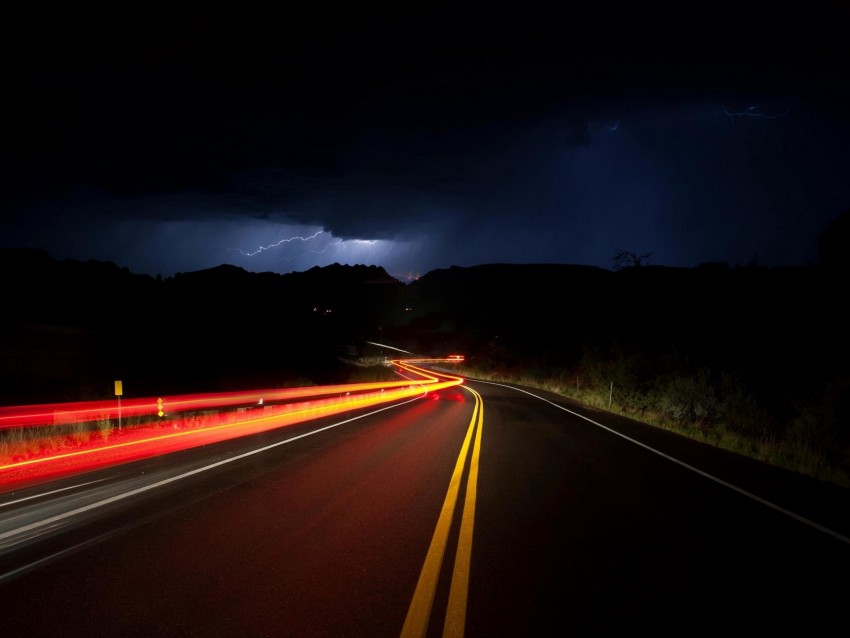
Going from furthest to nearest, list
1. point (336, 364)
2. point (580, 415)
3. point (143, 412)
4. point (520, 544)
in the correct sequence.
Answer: point (336, 364)
point (580, 415)
point (143, 412)
point (520, 544)

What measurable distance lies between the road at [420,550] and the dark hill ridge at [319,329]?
16257mm

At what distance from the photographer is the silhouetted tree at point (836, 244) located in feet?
105

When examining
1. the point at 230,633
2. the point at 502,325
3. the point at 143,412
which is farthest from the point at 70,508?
the point at 502,325

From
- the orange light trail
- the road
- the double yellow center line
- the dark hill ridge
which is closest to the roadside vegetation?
the dark hill ridge

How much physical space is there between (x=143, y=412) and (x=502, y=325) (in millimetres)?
71916

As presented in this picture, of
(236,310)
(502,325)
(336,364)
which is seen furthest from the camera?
(502,325)

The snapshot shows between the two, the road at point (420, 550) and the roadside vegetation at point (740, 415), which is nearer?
the road at point (420, 550)

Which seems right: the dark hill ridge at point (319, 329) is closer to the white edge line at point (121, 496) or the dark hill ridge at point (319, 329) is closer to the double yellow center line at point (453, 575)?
the double yellow center line at point (453, 575)

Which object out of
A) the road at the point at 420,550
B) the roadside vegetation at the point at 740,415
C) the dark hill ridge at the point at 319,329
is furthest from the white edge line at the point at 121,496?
the dark hill ridge at the point at 319,329

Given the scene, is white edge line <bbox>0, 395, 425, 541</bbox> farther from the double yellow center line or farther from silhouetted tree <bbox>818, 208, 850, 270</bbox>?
silhouetted tree <bbox>818, 208, 850, 270</bbox>

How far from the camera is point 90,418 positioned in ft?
56.7

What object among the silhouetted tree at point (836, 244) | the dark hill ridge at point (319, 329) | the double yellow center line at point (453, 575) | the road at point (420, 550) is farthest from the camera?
the silhouetted tree at point (836, 244)

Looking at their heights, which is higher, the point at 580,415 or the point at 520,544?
the point at 520,544

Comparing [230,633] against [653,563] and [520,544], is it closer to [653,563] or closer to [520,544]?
[520,544]
